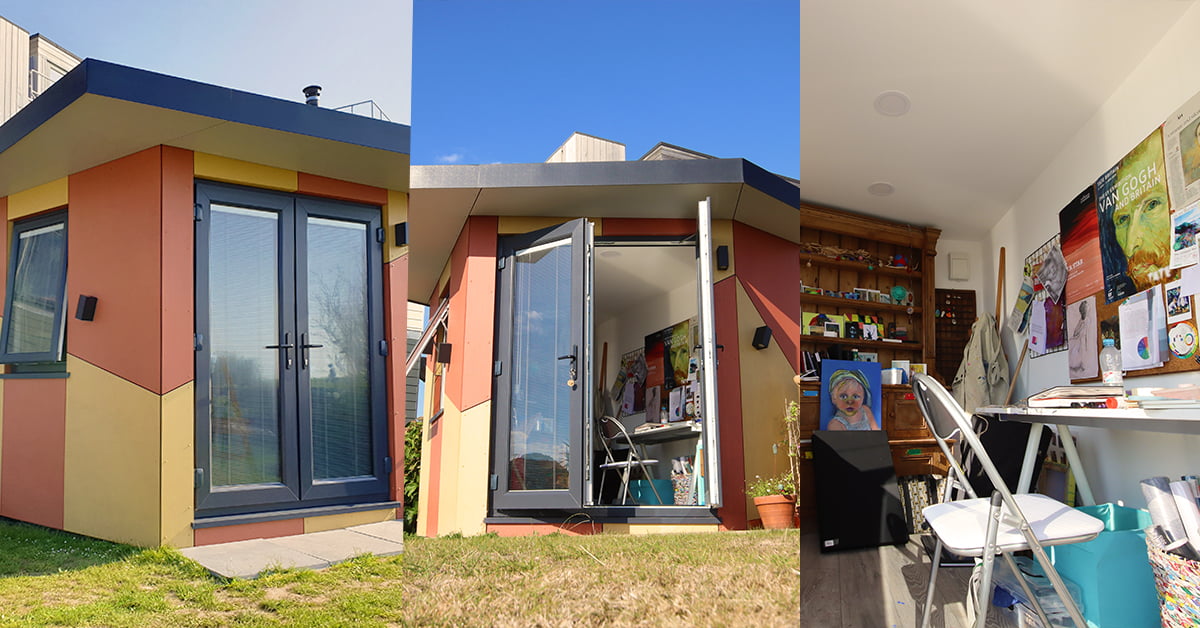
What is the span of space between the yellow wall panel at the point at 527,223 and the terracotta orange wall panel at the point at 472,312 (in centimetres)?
2

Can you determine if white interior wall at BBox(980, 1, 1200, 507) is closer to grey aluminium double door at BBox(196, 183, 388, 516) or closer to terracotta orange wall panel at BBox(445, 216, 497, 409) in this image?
terracotta orange wall panel at BBox(445, 216, 497, 409)

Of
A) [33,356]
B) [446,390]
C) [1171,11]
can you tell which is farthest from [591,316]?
[33,356]

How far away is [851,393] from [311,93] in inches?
86.2

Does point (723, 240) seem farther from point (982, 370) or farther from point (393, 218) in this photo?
point (982, 370)

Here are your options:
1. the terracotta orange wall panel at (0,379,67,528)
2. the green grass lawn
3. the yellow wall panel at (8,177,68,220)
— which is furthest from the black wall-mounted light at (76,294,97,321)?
the green grass lawn

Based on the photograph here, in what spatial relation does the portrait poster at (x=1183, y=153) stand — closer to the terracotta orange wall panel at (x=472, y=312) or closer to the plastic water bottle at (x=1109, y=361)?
the plastic water bottle at (x=1109, y=361)

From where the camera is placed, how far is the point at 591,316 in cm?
100

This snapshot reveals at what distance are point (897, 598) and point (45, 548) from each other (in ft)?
10.2

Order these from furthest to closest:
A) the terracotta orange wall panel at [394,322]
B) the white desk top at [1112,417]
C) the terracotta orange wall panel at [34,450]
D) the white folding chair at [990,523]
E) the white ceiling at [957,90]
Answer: the terracotta orange wall panel at [34,450] → the white ceiling at [957,90] → the terracotta orange wall panel at [394,322] → the white desk top at [1112,417] → the white folding chair at [990,523]

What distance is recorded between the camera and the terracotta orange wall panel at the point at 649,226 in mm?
922

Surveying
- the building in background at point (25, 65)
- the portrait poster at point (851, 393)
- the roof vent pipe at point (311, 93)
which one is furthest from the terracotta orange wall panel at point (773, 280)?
the building in background at point (25, 65)

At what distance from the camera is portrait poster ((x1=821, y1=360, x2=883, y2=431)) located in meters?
2.08

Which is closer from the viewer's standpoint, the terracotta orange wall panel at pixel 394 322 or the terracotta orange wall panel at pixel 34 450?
the terracotta orange wall panel at pixel 394 322

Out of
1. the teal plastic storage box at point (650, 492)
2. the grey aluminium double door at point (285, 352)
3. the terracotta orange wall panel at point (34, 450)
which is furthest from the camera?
the terracotta orange wall panel at point (34, 450)
